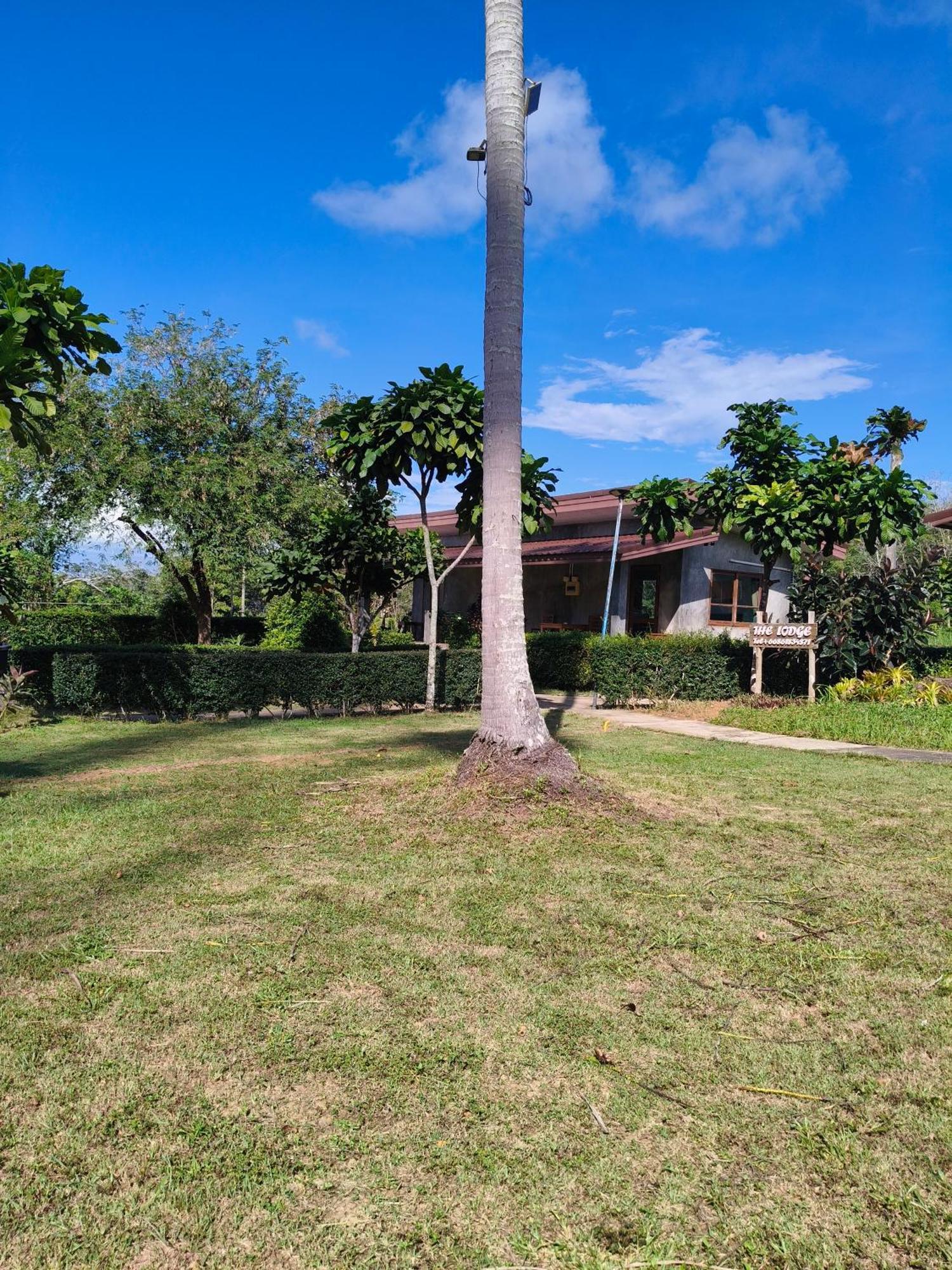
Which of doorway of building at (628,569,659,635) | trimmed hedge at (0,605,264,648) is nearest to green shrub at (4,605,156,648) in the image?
trimmed hedge at (0,605,264,648)

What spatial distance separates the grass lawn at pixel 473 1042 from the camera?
2.03 metres

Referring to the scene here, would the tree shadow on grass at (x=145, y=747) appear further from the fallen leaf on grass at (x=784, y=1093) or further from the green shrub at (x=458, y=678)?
the fallen leaf on grass at (x=784, y=1093)

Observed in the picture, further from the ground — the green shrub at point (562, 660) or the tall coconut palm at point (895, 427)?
the tall coconut palm at point (895, 427)

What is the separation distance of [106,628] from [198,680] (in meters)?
11.3

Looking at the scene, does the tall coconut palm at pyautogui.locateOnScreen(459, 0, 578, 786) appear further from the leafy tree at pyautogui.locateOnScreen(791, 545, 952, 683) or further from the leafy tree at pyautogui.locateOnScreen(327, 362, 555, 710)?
the leafy tree at pyautogui.locateOnScreen(791, 545, 952, 683)

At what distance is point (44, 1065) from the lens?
2697 mm

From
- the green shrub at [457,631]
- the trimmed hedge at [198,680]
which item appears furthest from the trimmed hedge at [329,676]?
the green shrub at [457,631]

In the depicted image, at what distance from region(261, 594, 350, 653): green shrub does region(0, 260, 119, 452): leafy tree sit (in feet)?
48.7

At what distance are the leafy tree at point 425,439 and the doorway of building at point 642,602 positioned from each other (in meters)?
10.1

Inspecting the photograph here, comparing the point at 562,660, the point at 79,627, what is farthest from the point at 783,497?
the point at 79,627

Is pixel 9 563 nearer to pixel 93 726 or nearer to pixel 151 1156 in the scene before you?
pixel 93 726

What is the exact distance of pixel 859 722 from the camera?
12.1 meters

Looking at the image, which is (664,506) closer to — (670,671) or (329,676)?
(670,671)

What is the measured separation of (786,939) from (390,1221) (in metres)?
2.46
